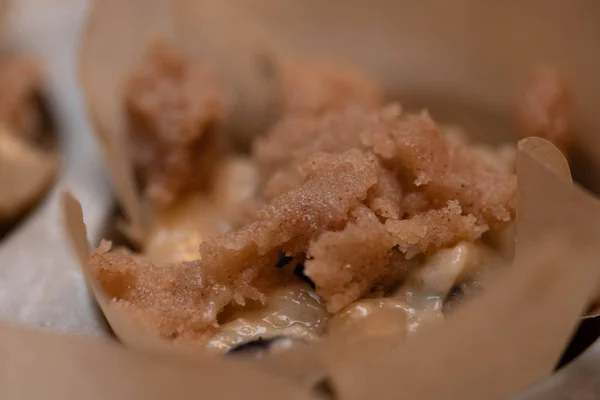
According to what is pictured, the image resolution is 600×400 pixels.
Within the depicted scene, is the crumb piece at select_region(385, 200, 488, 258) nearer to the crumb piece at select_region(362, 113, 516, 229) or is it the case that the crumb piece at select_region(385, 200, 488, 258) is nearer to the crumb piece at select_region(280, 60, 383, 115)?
the crumb piece at select_region(362, 113, 516, 229)

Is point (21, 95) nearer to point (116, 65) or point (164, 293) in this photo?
point (116, 65)

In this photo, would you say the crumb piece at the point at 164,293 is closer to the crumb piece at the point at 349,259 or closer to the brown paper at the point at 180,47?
the crumb piece at the point at 349,259

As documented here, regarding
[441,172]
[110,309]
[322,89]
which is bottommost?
[110,309]

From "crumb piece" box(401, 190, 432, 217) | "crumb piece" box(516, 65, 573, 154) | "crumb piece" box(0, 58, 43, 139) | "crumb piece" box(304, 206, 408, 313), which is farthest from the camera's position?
"crumb piece" box(0, 58, 43, 139)

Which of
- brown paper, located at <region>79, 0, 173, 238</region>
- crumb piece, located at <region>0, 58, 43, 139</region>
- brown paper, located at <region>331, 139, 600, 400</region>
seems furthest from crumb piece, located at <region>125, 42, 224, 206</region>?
brown paper, located at <region>331, 139, 600, 400</region>

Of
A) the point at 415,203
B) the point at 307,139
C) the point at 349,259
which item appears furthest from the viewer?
the point at 307,139

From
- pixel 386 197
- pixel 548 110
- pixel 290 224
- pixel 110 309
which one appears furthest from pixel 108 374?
pixel 548 110
